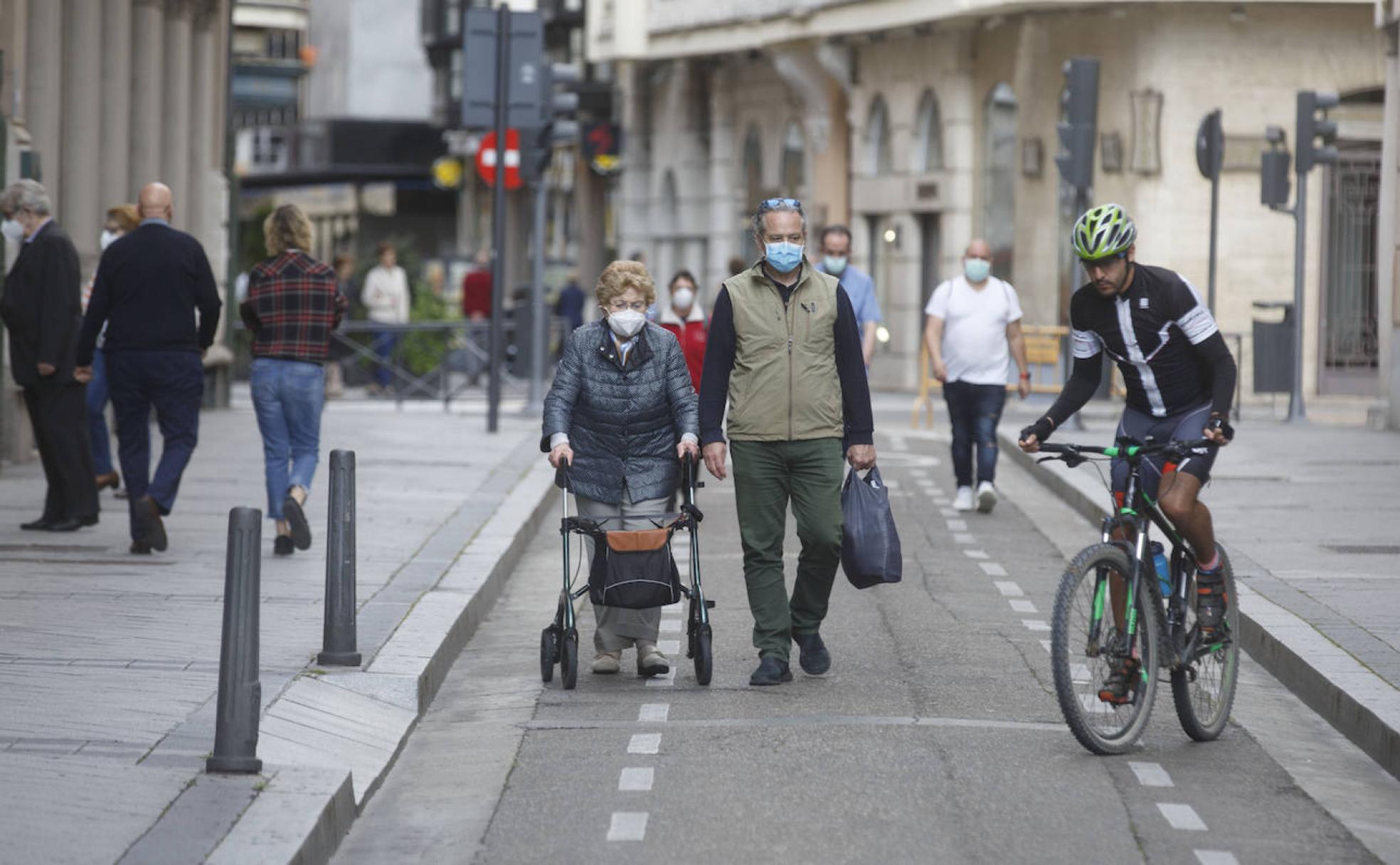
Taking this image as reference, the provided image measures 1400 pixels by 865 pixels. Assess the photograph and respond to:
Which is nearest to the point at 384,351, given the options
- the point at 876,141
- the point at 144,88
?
the point at 144,88

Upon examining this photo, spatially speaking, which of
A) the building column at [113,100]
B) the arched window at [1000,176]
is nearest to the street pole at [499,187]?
the building column at [113,100]

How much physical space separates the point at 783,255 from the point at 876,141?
29089mm

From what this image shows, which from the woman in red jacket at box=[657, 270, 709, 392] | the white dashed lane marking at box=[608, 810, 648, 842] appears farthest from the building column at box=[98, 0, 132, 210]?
the white dashed lane marking at box=[608, 810, 648, 842]

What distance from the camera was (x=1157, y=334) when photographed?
8.65 metres

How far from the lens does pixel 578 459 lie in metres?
9.61

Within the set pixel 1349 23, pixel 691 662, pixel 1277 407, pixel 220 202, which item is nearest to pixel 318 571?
pixel 691 662

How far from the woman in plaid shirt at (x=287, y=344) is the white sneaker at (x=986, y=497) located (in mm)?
5309

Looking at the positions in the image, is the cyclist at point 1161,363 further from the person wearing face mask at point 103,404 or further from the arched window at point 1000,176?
the arched window at point 1000,176

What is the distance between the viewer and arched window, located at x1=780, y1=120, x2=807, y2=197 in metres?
41.3

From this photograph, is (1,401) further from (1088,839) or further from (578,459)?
(1088,839)

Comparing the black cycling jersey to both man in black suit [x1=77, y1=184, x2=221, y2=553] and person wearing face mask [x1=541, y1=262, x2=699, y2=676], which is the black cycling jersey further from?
man in black suit [x1=77, y1=184, x2=221, y2=553]

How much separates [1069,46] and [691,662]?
23.3 metres

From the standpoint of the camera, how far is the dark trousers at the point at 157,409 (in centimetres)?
1255

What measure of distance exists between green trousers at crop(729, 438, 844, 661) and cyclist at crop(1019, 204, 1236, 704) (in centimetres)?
103
